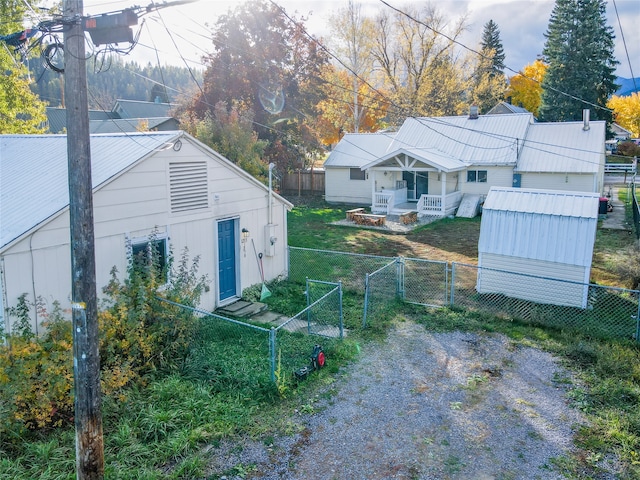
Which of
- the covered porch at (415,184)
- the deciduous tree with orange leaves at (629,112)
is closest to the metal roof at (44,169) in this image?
the covered porch at (415,184)

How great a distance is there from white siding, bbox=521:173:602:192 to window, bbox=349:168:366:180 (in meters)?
8.58

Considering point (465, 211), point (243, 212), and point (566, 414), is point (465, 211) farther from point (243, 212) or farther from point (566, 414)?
point (566, 414)

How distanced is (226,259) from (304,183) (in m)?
21.5

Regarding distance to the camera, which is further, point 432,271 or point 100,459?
point 432,271

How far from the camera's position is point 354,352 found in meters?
9.38

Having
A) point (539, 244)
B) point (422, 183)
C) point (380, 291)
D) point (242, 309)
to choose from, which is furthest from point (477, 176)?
point (242, 309)

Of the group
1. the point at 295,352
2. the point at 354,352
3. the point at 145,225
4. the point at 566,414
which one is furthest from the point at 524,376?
the point at 145,225

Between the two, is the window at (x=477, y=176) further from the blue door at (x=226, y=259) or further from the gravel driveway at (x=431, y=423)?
the gravel driveway at (x=431, y=423)

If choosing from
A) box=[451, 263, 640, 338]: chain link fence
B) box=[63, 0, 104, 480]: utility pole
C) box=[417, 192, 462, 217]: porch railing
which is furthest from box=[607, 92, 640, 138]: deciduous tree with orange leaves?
box=[63, 0, 104, 480]: utility pole

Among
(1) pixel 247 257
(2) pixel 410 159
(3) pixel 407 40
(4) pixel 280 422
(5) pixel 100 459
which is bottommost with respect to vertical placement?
(4) pixel 280 422

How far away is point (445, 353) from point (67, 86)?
7556mm

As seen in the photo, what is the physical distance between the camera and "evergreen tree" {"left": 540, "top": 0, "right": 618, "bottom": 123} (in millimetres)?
40438

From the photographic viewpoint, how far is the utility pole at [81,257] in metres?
4.91

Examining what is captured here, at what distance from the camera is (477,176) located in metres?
25.7
